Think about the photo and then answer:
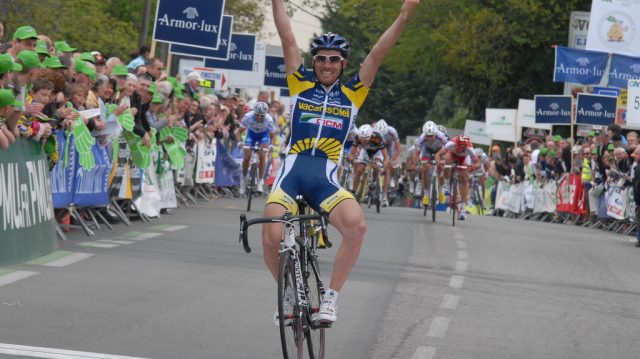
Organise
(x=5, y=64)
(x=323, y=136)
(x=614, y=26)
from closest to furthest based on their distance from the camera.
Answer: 1. (x=323, y=136)
2. (x=5, y=64)
3. (x=614, y=26)

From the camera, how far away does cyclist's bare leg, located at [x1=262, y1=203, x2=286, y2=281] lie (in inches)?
335

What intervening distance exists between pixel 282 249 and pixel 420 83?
87.6 metres

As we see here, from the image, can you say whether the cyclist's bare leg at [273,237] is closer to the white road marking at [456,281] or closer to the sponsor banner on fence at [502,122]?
the white road marking at [456,281]

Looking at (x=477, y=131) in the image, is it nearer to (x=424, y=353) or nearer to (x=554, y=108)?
(x=554, y=108)

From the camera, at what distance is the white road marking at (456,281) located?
567 inches

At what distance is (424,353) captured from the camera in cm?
961

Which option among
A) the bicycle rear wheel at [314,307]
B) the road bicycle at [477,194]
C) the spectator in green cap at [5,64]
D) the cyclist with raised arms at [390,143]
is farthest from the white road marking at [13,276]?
the road bicycle at [477,194]

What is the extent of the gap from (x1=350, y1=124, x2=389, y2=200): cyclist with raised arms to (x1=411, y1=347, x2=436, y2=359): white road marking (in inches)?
699

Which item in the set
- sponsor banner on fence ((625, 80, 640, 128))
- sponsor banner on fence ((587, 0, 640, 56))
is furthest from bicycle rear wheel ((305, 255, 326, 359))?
sponsor banner on fence ((587, 0, 640, 56))

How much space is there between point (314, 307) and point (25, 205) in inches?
220

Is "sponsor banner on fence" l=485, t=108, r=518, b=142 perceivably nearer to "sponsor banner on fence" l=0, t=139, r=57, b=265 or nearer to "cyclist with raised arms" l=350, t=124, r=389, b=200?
"cyclist with raised arms" l=350, t=124, r=389, b=200

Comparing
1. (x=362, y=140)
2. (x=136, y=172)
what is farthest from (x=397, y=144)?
(x=136, y=172)

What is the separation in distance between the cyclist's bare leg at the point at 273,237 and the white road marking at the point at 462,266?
782 centimetres

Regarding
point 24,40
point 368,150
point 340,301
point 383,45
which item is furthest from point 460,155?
point 383,45
